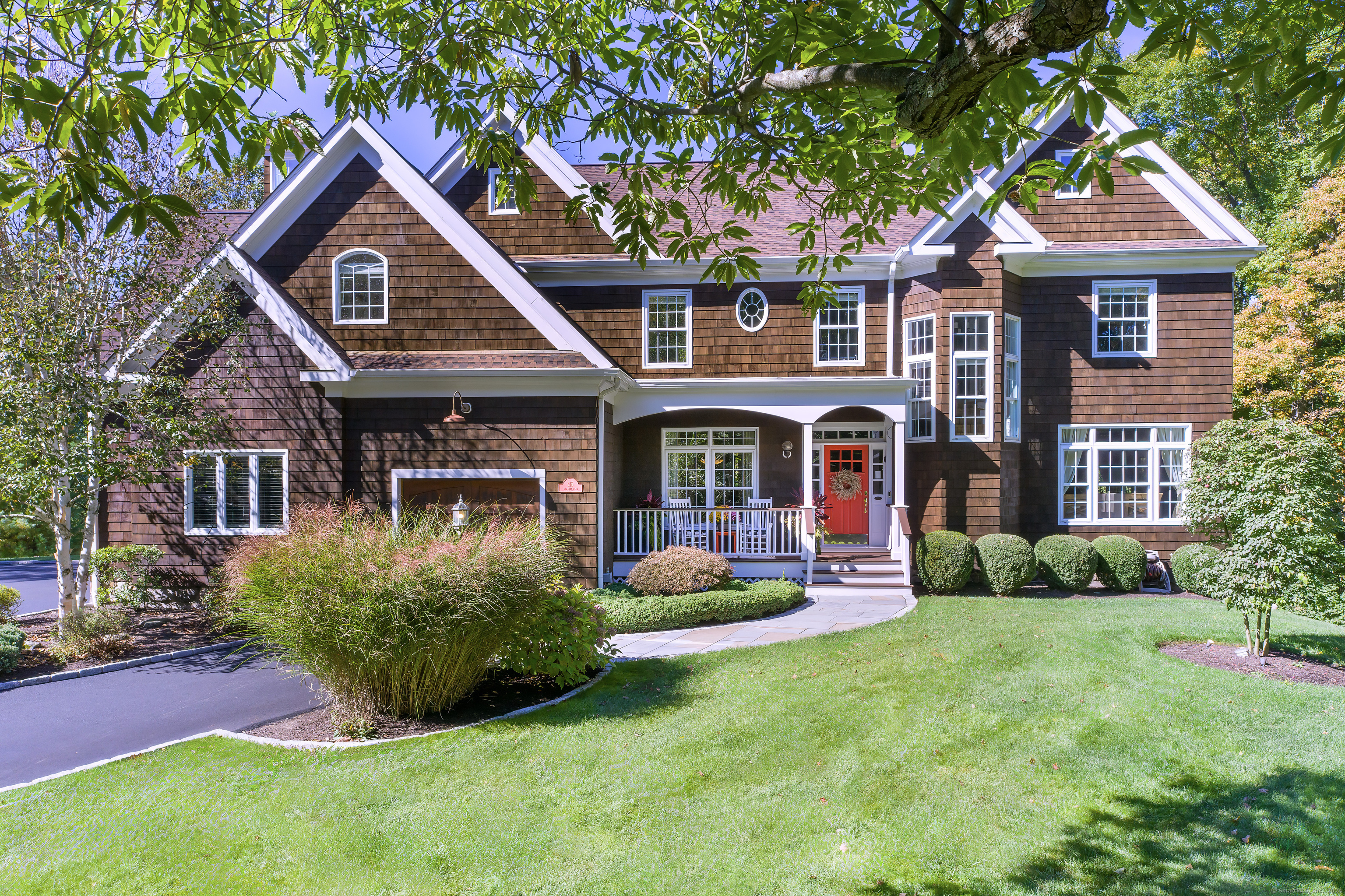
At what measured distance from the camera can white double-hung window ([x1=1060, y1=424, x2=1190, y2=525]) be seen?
1347cm

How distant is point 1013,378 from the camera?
1340 cm

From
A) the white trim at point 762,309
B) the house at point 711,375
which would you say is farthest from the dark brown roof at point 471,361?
the white trim at point 762,309

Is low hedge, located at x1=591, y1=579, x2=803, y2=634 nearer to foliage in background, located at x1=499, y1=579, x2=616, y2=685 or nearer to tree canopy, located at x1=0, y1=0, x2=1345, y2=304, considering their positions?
foliage in background, located at x1=499, y1=579, x2=616, y2=685

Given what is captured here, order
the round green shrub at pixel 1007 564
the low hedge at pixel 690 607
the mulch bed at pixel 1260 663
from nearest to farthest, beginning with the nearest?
the mulch bed at pixel 1260 663 → the low hedge at pixel 690 607 → the round green shrub at pixel 1007 564

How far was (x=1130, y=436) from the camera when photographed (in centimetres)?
1365

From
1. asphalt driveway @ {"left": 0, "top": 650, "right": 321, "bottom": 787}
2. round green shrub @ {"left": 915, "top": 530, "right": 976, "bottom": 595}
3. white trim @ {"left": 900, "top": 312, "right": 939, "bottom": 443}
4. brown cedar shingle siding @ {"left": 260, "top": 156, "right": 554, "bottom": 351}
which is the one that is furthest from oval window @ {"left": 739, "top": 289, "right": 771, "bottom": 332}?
asphalt driveway @ {"left": 0, "top": 650, "right": 321, "bottom": 787}

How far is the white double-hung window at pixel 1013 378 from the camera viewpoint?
13.2 m

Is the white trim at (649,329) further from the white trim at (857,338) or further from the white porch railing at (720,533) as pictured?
the white porch railing at (720,533)

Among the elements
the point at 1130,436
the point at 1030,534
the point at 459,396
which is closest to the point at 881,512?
the point at 1030,534

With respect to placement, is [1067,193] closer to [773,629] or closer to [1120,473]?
[1120,473]

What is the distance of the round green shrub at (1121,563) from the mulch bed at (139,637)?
13.7 meters

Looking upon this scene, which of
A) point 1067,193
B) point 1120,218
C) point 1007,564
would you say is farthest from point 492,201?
point 1120,218

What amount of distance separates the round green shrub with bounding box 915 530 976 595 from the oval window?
5.22 metres

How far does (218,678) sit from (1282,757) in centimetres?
979
